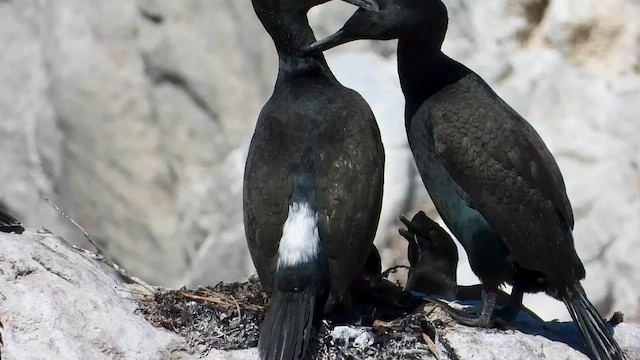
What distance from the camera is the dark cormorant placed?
468cm

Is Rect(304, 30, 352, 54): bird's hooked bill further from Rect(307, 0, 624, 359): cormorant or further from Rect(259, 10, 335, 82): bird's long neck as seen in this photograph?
Rect(259, 10, 335, 82): bird's long neck

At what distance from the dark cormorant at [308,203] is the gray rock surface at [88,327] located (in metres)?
0.22

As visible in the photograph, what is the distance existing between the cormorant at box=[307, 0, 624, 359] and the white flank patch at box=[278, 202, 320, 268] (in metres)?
0.68

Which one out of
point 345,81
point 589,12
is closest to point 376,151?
point 345,81

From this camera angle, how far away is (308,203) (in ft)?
15.8

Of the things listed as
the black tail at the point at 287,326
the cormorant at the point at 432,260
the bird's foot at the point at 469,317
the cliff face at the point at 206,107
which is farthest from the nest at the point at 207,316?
the cliff face at the point at 206,107

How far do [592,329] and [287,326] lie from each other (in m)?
1.38

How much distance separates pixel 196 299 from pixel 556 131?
164 inches

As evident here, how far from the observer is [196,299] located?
495 centimetres

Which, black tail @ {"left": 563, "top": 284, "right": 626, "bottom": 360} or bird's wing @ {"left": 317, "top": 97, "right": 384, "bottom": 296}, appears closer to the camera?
bird's wing @ {"left": 317, "top": 97, "right": 384, "bottom": 296}

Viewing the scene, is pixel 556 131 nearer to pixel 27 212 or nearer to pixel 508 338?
pixel 508 338

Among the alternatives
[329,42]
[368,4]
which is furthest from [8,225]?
[368,4]

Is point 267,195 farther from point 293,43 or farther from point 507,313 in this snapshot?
point 507,313

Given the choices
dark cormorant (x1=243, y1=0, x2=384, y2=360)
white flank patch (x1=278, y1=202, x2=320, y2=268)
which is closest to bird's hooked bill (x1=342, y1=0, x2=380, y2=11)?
dark cormorant (x1=243, y1=0, x2=384, y2=360)
